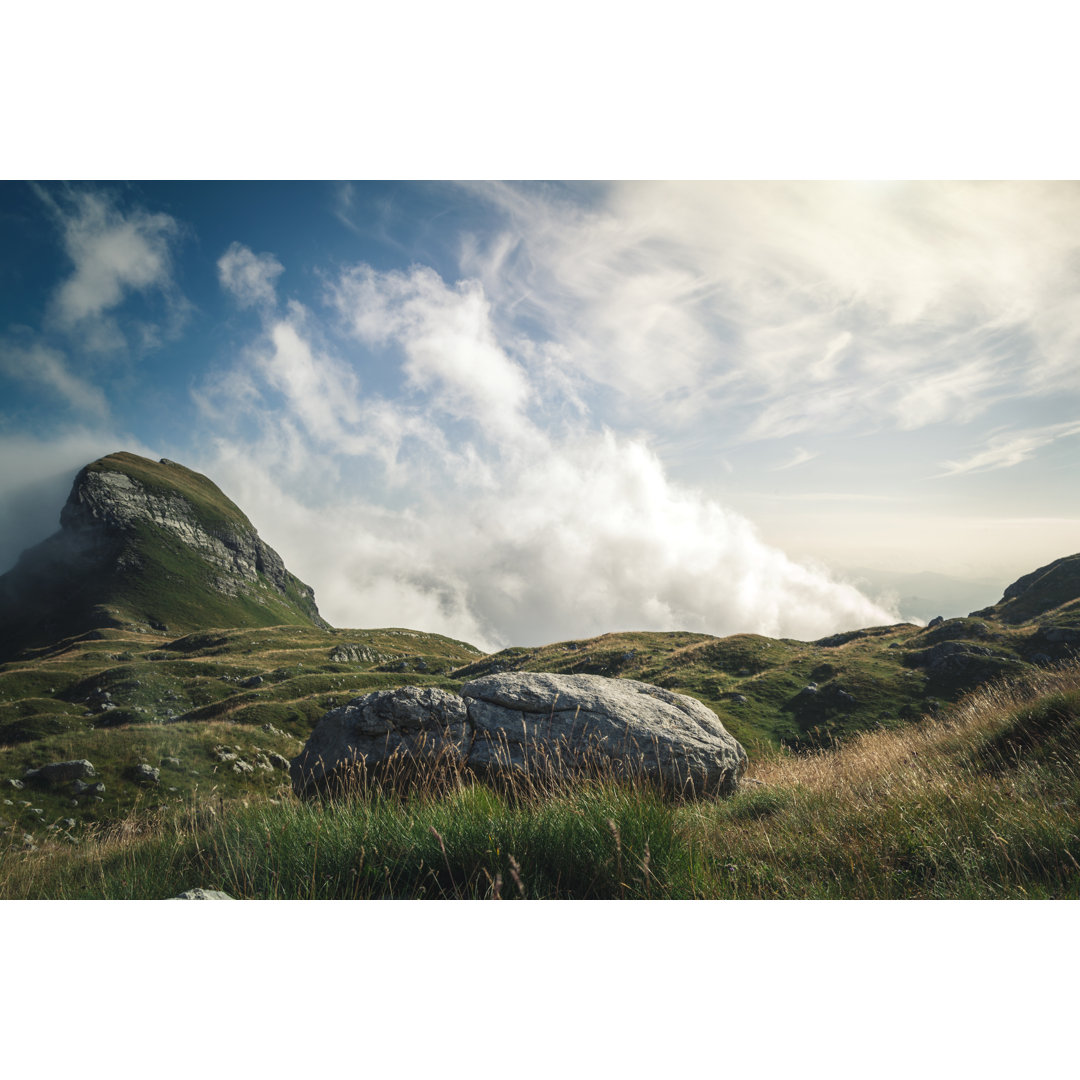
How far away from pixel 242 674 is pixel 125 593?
7868cm

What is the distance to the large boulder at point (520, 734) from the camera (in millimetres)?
8859

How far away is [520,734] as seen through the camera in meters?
9.12

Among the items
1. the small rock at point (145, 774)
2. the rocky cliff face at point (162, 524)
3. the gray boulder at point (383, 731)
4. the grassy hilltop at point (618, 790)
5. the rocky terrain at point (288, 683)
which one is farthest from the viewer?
the rocky cliff face at point (162, 524)

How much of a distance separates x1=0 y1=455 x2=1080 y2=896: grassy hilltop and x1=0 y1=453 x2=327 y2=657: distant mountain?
7404mm

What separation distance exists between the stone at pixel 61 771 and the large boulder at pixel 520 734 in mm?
19776

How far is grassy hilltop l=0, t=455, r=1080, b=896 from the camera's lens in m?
4.36

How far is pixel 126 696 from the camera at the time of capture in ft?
152

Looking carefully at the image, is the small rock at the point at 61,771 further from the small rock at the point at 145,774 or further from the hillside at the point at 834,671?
the hillside at the point at 834,671

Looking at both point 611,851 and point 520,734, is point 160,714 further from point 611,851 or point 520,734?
point 611,851

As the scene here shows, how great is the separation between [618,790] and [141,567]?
15450 centimetres

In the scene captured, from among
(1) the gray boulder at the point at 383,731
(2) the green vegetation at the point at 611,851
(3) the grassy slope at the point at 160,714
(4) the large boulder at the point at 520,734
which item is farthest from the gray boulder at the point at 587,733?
(3) the grassy slope at the point at 160,714

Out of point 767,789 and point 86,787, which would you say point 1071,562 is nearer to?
point 767,789

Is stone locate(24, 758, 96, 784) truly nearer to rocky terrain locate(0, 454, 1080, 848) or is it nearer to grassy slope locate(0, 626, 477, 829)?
rocky terrain locate(0, 454, 1080, 848)

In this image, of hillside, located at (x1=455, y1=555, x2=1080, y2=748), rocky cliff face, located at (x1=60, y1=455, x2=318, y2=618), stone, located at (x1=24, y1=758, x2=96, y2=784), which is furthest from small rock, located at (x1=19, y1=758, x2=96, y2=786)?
rocky cliff face, located at (x1=60, y1=455, x2=318, y2=618)
